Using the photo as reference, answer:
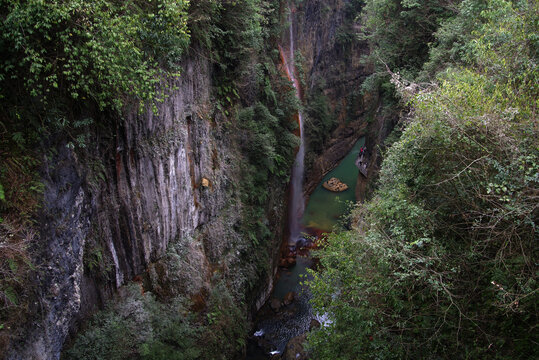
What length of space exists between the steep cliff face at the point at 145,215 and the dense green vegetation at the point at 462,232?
17.0 feet

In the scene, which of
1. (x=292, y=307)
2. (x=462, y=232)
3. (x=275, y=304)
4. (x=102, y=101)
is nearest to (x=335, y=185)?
(x=292, y=307)

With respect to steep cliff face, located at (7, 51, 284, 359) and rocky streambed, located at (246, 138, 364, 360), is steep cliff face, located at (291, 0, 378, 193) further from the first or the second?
steep cliff face, located at (7, 51, 284, 359)

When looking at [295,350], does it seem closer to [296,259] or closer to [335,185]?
[296,259]

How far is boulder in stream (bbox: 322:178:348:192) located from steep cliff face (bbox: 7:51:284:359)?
12354 millimetres

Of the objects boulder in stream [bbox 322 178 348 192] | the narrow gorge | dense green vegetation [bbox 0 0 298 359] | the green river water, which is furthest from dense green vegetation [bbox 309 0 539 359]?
boulder in stream [bbox 322 178 348 192]

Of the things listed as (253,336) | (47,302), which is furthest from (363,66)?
(47,302)

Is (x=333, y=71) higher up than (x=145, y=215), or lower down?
higher up

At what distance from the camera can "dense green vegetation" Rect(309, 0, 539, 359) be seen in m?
5.11

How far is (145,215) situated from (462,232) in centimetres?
739

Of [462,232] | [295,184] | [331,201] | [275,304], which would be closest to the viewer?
[462,232]

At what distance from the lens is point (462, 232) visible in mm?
A: 6090

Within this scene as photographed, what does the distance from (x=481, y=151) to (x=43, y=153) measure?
7620mm

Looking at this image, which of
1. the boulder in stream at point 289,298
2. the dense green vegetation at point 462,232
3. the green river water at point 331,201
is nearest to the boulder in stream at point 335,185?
the green river water at point 331,201

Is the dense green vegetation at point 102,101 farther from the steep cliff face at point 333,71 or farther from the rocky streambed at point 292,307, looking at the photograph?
the steep cliff face at point 333,71
